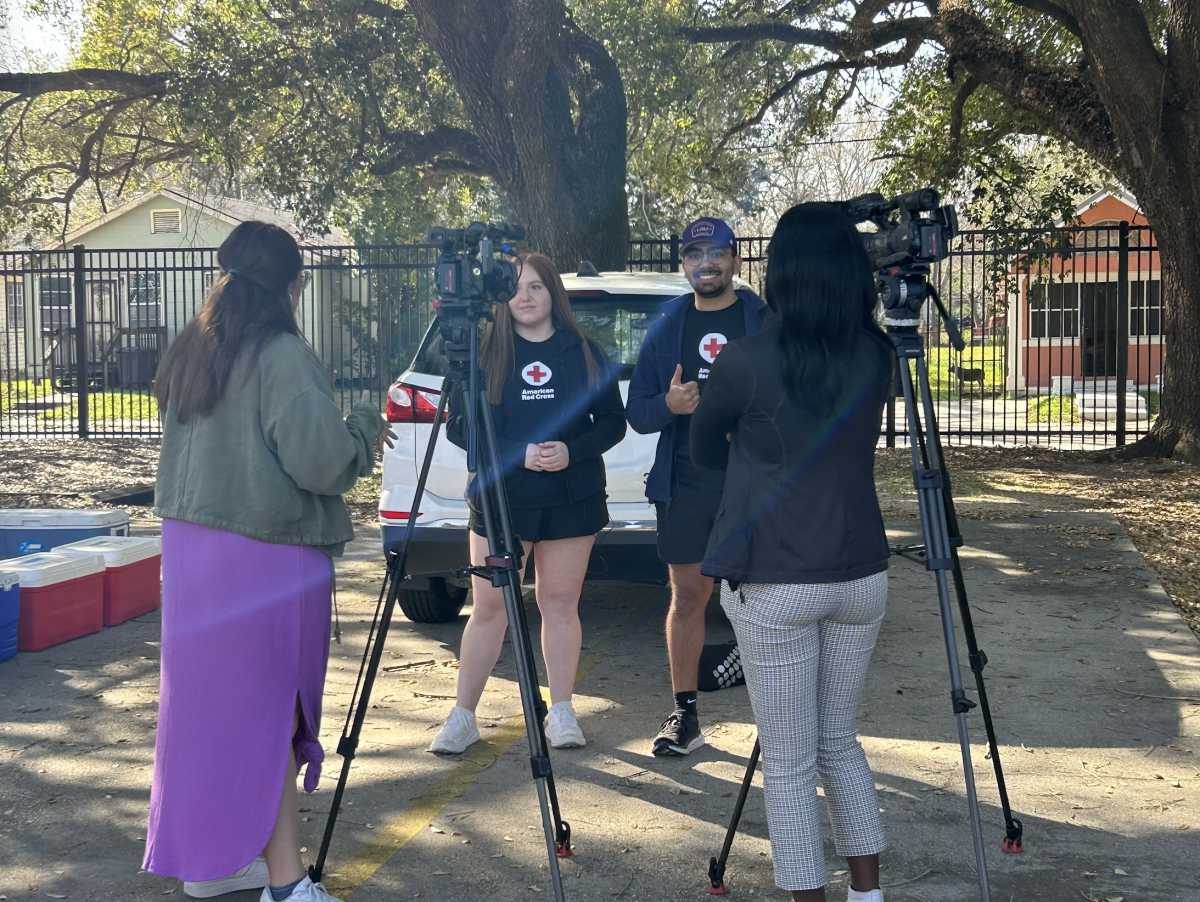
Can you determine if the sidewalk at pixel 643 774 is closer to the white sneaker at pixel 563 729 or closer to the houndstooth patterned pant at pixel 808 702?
the white sneaker at pixel 563 729

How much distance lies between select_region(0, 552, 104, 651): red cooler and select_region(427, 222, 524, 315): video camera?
12.1 ft

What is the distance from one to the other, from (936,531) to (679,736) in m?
1.83

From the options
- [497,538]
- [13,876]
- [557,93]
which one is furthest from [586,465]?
[557,93]

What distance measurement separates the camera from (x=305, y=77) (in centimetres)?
1505

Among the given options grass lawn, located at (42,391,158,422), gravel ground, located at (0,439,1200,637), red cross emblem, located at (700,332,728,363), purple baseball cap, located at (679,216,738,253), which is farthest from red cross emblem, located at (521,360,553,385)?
grass lawn, located at (42,391,158,422)

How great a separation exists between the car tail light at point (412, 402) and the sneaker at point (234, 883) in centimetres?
272

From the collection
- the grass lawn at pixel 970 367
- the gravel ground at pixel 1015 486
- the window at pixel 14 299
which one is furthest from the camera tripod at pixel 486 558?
the grass lawn at pixel 970 367

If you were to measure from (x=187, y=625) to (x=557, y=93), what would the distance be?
972 centimetres

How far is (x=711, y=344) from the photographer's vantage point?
188 inches

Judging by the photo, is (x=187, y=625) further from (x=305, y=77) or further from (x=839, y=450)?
(x=305, y=77)

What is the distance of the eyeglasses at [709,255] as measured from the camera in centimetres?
475

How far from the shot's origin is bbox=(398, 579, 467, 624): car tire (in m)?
6.73

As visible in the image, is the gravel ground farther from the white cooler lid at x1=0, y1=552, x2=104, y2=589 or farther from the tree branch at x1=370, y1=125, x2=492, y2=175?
the tree branch at x1=370, y1=125, x2=492, y2=175

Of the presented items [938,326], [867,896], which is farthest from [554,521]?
[938,326]
